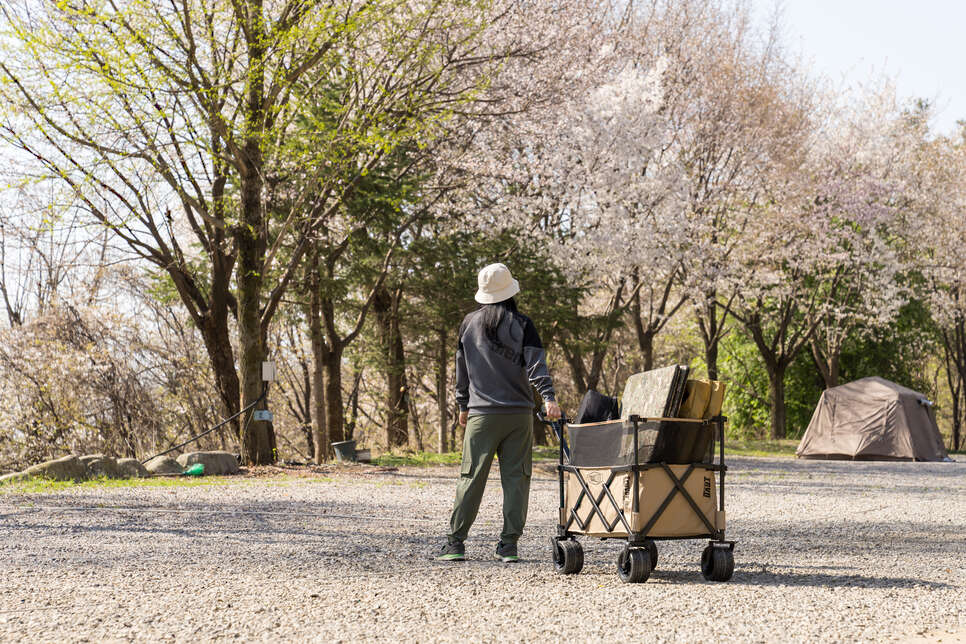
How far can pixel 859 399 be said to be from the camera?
2006 centimetres

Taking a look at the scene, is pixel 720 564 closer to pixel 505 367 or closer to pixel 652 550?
pixel 652 550

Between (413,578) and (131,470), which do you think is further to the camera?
(131,470)

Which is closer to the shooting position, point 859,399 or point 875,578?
point 875,578

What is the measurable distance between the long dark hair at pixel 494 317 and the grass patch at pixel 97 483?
21.0ft

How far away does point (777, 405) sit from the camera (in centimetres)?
2622

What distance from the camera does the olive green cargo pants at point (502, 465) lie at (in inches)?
216

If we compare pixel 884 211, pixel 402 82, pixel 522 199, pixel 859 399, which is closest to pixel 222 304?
pixel 402 82

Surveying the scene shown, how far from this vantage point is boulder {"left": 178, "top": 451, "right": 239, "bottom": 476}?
40.3ft

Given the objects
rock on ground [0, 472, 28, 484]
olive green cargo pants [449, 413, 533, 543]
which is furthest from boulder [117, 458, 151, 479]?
olive green cargo pants [449, 413, 533, 543]

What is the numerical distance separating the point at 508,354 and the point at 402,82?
9.41 metres

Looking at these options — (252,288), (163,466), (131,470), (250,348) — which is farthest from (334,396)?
(131,470)

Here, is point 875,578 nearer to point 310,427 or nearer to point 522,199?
point 522,199

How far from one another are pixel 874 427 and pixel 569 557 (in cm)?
1663

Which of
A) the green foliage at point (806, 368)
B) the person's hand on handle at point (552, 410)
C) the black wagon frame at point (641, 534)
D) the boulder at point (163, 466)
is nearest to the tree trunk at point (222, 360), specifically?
the boulder at point (163, 466)
